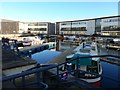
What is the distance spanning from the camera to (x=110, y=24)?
5406cm

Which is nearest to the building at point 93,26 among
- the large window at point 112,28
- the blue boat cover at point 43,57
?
the large window at point 112,28

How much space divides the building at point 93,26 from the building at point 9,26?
16752mm

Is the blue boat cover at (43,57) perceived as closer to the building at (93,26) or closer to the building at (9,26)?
the building at (93,26)

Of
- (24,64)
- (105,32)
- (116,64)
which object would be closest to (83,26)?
(105,32)

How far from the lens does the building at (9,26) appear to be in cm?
6932

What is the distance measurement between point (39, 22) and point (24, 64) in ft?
247

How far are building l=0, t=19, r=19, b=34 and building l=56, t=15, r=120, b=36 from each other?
16.8 m

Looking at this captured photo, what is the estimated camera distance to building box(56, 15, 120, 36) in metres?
52.7

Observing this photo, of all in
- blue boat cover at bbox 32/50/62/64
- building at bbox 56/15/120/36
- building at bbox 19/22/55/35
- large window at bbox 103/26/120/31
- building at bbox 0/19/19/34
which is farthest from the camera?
building at bbox 19/22/55/35

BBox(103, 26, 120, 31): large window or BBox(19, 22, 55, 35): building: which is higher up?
BBox(19, 22, 55, 35): building

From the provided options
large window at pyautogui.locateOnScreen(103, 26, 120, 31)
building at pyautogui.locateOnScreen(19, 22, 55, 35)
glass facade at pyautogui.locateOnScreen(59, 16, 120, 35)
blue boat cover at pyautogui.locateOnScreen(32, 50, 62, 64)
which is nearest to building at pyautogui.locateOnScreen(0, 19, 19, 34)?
building at pyautogui.locateOnScreen(19, 22, 55, 35)

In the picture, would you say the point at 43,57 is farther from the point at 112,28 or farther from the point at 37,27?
the point at 37,27

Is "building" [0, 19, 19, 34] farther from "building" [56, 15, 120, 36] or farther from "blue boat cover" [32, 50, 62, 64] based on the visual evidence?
"blue boat cover" [32, 50, 62, 64]

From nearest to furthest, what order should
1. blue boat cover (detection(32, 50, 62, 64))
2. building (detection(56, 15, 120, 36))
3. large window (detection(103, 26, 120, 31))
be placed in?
blue boat cover (detection(32, 50, 62, 64)) < large window (detection(103, 26, 120, 31)) < building (detection(56, 15, 120, 36))
